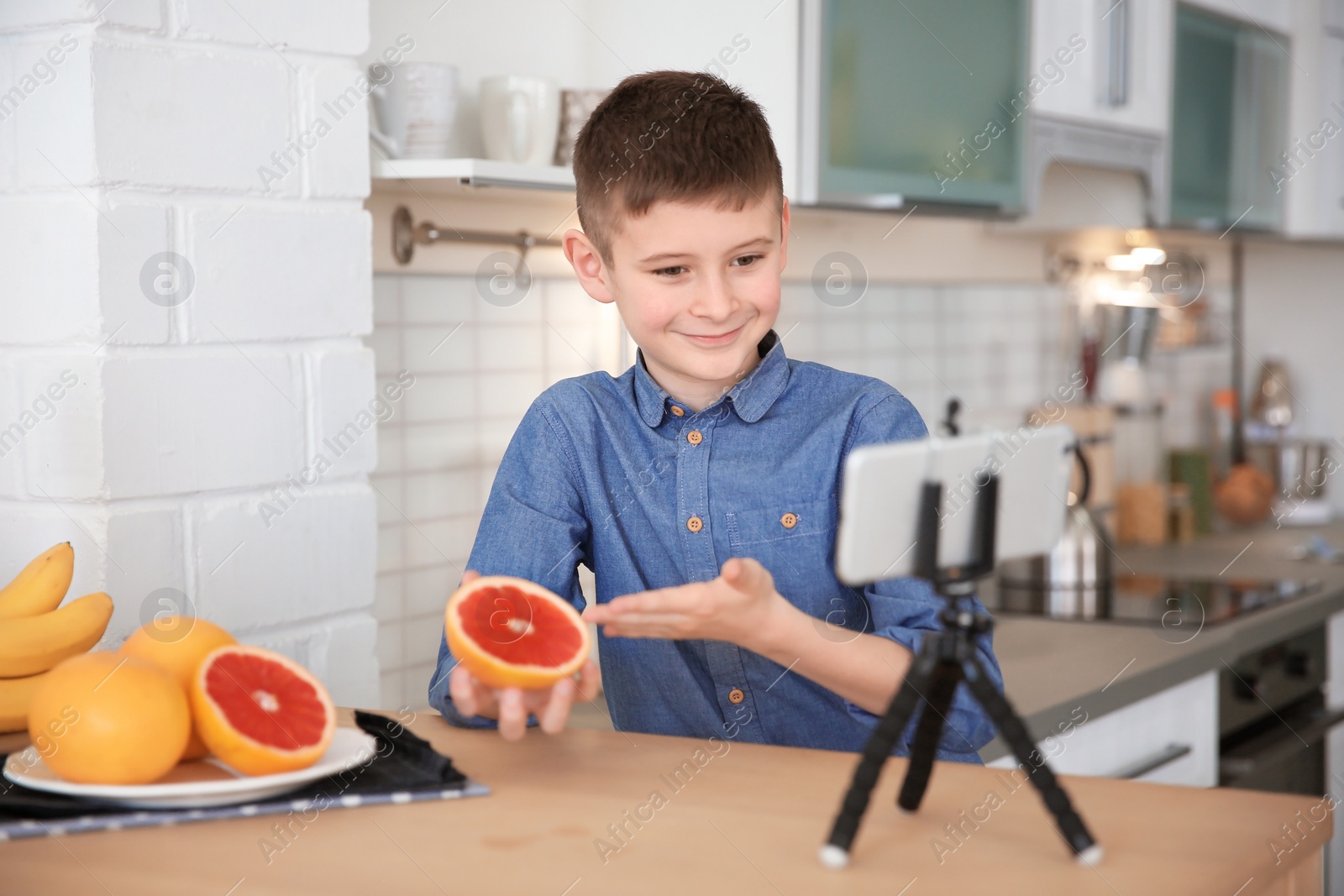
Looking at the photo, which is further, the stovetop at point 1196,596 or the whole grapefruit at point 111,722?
the stovetop at point 1196,596

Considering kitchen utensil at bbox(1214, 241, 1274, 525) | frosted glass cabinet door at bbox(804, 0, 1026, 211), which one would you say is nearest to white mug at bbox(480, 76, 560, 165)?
frosted glass cabinet door at bbox(804, 0, 1026, 211)

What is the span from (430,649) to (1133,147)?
1.66m

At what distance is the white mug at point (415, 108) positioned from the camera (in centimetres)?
153

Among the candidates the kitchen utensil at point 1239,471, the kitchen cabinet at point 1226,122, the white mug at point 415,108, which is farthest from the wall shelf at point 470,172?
the kitchen utensil at point 1239,471

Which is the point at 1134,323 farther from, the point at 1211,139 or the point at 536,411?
the point at 536,411

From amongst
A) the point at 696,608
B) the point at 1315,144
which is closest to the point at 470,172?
the point at 696,608

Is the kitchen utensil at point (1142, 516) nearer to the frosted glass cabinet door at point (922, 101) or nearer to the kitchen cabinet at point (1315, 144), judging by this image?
the kitchen cabinet at point (1315, 144)

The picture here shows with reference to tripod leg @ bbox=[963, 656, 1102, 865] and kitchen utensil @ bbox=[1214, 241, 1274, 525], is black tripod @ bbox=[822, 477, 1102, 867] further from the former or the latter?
kitchen utensil @ bbox=[1214, 241, 1274, 525]

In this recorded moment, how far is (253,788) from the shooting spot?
758 mm

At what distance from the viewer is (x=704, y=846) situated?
2.26 ft

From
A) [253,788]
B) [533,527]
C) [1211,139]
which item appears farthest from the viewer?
[1211,139]

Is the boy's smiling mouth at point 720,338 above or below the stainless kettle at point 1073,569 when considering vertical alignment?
above

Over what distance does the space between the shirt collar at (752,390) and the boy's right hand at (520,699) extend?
1.15 feet

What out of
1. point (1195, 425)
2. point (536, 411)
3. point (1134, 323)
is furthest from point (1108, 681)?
point (1195, 425)
